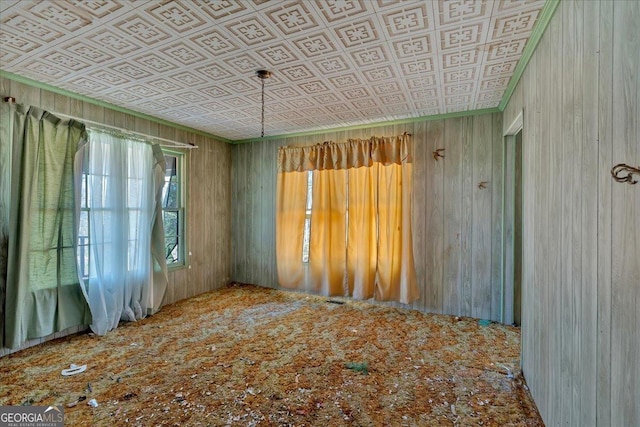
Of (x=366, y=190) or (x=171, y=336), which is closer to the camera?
(x=171, y=336)

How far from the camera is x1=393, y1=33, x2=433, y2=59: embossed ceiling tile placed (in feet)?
6.64

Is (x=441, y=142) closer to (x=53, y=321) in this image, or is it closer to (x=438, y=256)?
(x=438, y=256)

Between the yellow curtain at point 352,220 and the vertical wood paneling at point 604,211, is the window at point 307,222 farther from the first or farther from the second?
the vertical wood paneling at point 604,211

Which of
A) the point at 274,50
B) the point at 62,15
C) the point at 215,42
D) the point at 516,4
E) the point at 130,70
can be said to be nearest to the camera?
the point at 516,4

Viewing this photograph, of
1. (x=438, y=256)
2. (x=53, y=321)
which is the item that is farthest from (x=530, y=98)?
(x=53, y=321)

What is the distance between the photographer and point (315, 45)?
2102 millimetres

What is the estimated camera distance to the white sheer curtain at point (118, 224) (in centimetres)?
309

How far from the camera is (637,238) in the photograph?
940mm

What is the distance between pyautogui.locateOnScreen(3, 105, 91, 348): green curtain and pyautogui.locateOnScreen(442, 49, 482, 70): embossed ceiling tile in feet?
11.2

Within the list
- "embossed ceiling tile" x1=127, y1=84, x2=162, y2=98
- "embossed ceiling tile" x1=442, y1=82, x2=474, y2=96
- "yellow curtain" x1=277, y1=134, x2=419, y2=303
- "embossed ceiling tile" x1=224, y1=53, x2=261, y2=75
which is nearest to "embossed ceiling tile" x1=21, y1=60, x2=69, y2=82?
"embossed ceiling tile" x1=127, y1=84, x2=162, y2=98

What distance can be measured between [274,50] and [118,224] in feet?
8.38

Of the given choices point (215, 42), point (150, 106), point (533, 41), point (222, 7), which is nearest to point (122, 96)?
point (150, 106)

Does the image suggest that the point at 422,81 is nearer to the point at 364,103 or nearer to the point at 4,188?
the point at 364,103

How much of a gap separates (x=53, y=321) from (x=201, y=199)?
7.27ft
